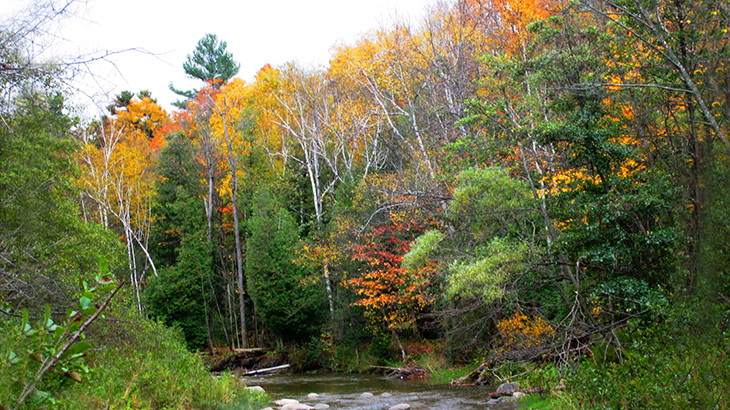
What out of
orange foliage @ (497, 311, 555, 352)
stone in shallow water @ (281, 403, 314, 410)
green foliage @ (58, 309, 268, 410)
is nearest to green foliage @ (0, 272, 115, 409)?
green foliage @ (58, 309, 268, 410)

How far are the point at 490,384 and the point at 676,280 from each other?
8.31m

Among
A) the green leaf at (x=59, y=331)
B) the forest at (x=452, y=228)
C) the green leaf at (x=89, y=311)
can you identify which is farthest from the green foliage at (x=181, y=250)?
the green leaf at (x=89, y=311)

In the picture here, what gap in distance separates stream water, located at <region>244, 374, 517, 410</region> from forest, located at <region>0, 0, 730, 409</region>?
1.02 meters

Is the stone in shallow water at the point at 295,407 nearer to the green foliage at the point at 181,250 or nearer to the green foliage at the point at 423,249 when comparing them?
the green foliage at the point at 423,249

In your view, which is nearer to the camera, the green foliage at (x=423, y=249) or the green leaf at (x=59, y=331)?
the green leaf at (x=59, y=331)

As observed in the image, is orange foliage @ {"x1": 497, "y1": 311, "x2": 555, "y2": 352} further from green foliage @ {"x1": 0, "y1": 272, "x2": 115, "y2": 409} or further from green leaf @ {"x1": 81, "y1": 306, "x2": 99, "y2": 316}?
green leaf @ {"x1": 81, "y1": 306, "x2": 99, "y2": 316}

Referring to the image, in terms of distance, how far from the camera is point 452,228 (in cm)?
1480

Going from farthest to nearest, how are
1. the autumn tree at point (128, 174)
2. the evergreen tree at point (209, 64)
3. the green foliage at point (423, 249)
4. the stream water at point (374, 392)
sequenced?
the evergreen tree at point (209, 64) → the autumn tree at point (128, 174) → the green foliage at point (423, 249) → the stream water at point (374, 392)

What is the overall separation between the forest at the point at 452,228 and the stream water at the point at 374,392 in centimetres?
102

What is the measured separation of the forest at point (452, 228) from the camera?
4.47m

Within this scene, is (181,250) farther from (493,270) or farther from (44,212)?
(493,270)

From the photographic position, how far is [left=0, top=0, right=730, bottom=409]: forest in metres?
4.47

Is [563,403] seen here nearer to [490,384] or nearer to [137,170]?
[490,384]

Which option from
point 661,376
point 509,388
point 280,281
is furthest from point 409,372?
point 661,376
